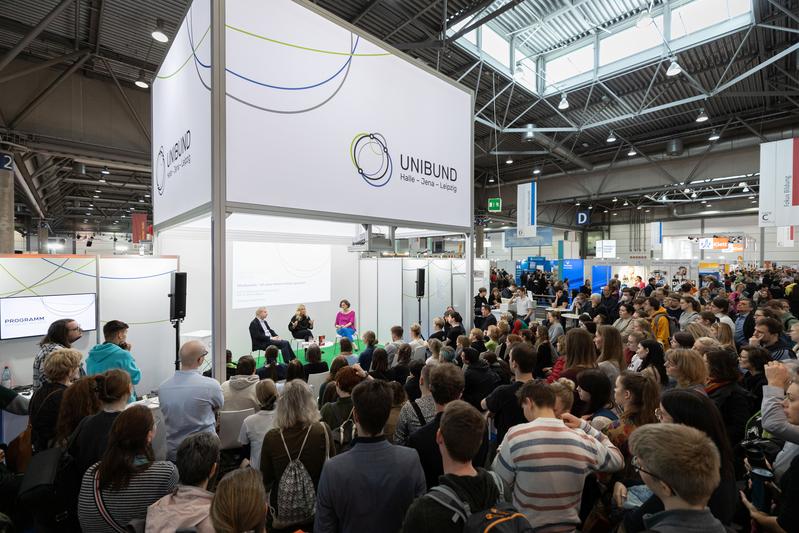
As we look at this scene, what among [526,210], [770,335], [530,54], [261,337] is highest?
[530,54]

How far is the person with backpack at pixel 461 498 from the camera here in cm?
106

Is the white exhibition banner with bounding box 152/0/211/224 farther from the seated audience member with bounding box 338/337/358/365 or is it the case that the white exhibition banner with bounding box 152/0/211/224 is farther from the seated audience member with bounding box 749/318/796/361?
the seated audience member with bounding box 749/318/796/361

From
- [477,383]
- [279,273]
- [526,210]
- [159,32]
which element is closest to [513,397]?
[477,383]

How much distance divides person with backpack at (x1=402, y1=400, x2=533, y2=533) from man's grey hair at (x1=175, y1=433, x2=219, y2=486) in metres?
0.83

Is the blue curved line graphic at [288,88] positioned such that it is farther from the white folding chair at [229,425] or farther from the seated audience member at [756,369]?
the seated audience member at [756,369]

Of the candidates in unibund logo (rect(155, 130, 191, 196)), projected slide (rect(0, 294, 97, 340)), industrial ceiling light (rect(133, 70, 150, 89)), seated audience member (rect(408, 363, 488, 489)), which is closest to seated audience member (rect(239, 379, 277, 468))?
seated audience member (rect(408, 363, 488, 489))

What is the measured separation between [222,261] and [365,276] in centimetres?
662

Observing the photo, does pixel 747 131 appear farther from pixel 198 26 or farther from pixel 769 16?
pixel 198 26

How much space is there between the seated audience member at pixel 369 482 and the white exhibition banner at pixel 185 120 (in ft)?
7.39

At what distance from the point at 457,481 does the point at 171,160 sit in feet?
13.7

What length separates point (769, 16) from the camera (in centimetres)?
559

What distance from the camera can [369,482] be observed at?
1.39 meters

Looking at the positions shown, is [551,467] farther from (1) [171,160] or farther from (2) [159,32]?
(2) [159,32]

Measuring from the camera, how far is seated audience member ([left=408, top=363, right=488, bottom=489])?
183 centimetres
